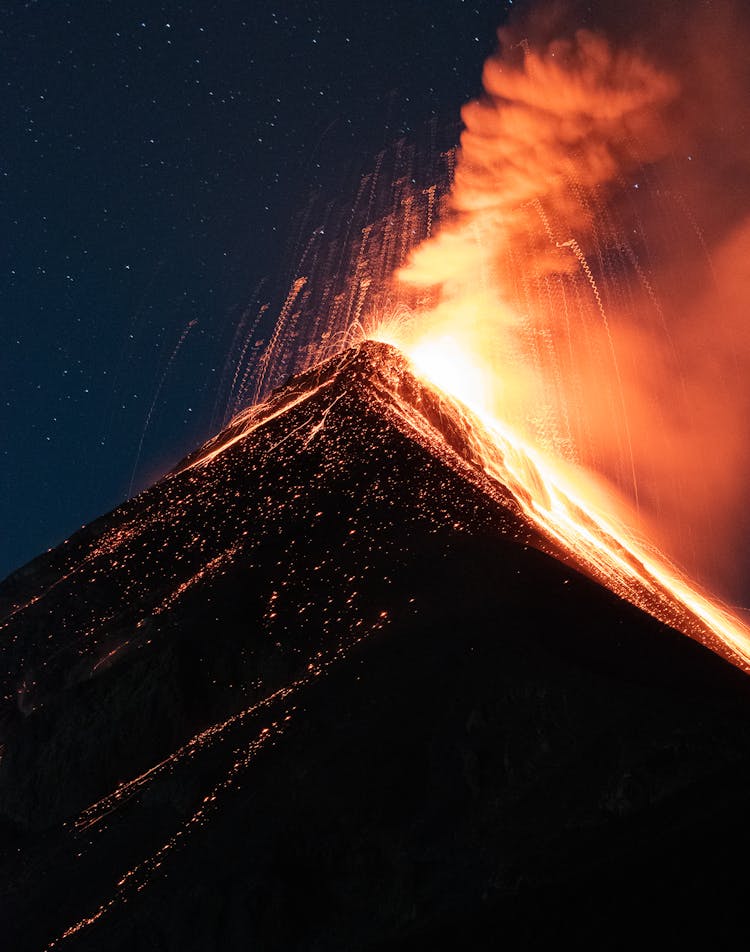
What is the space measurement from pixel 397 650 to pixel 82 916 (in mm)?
11831

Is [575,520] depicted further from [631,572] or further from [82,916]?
[82,916]

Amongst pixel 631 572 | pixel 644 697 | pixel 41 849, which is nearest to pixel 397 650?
pixel 644 697

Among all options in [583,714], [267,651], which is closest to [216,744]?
[267,651]

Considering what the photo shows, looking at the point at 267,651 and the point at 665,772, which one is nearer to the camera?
the point at 665,772

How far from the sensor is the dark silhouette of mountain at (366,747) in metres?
18.1

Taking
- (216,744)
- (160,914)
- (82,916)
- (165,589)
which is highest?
(165,589)

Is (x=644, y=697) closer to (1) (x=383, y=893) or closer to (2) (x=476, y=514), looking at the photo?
(1) (x=383, y=893)

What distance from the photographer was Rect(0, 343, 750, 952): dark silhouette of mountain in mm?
18125

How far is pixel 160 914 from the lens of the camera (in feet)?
67.7

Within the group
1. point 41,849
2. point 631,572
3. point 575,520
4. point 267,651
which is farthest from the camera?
point 575,520

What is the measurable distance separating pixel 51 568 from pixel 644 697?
34.9 meters

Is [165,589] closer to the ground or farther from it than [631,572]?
farther from it

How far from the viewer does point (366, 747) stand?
78.7 feet

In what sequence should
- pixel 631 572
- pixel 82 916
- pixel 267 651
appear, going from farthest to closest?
pixel 631 572
pixel 267 651
pixel 82 916
